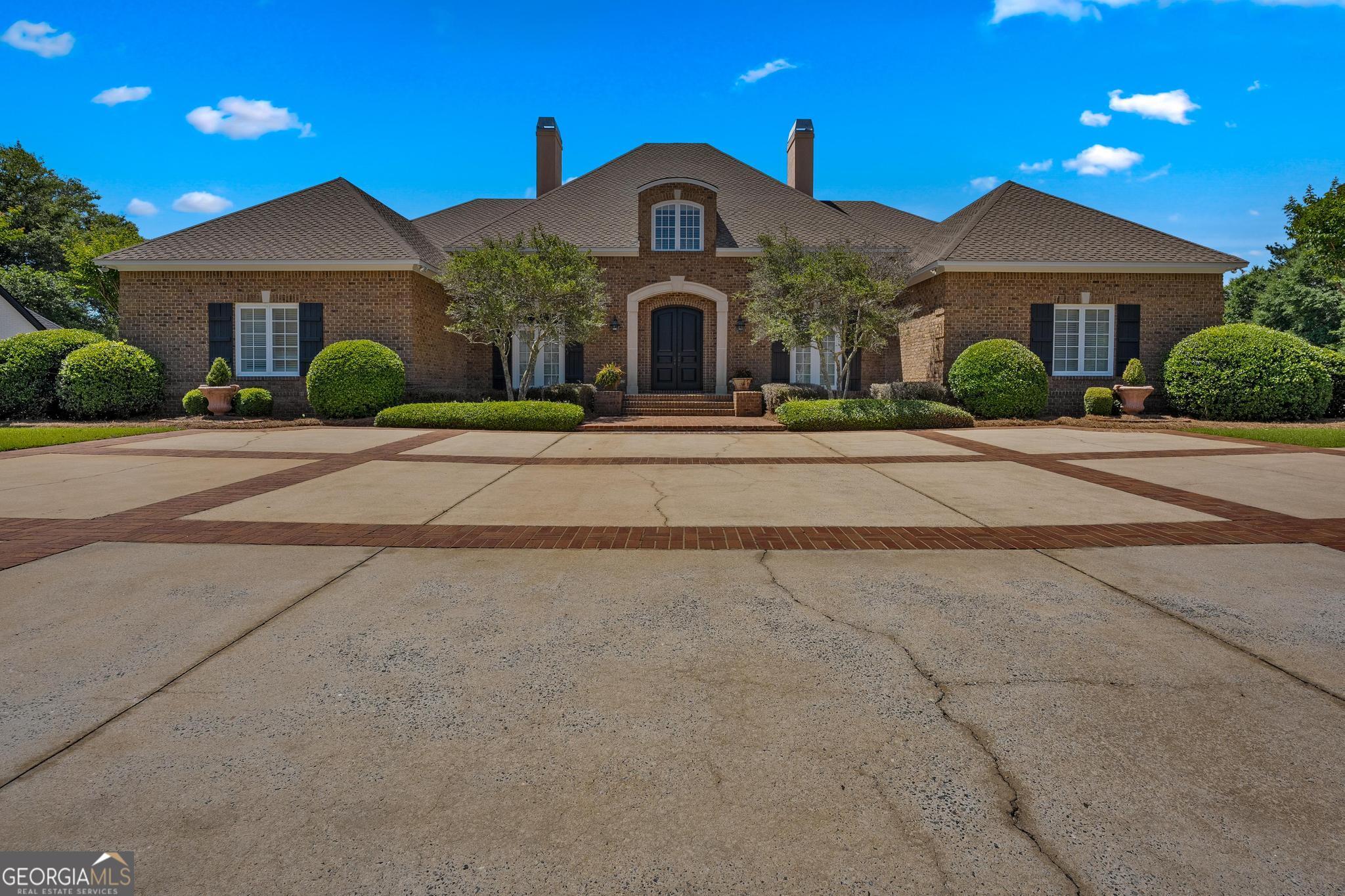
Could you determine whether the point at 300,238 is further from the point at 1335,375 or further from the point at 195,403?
the point at 1335,375

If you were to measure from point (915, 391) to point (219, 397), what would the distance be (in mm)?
15740

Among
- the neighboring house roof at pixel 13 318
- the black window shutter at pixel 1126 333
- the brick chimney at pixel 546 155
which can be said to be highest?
the brick chimney at pixel 546 155

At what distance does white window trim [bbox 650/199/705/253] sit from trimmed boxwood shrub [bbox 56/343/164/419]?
1270cm

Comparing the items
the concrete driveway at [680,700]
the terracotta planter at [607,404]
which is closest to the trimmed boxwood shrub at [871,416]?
the terracotta planter at [607,404]

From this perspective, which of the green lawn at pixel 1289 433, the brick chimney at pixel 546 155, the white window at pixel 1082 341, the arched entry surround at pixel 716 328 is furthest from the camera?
the brick chimney at pixel 546 155

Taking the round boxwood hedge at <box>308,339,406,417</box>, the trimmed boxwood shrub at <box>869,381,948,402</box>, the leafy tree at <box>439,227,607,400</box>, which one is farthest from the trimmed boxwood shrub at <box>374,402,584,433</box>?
the trimmed boxwood shrub at <box>869,381,948,402</box>

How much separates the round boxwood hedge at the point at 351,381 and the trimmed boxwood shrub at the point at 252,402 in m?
1.23

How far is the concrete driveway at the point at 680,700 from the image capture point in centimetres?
188

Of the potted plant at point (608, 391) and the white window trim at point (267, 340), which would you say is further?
the potted plant at point (608, 391)

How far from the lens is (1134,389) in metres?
16.1

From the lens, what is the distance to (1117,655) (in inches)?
124

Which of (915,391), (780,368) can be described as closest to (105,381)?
(780,368)

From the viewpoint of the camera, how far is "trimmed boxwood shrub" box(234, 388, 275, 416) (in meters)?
15.8

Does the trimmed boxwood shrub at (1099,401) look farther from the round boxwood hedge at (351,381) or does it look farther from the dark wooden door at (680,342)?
the round boxwood hedge at (351,381)
